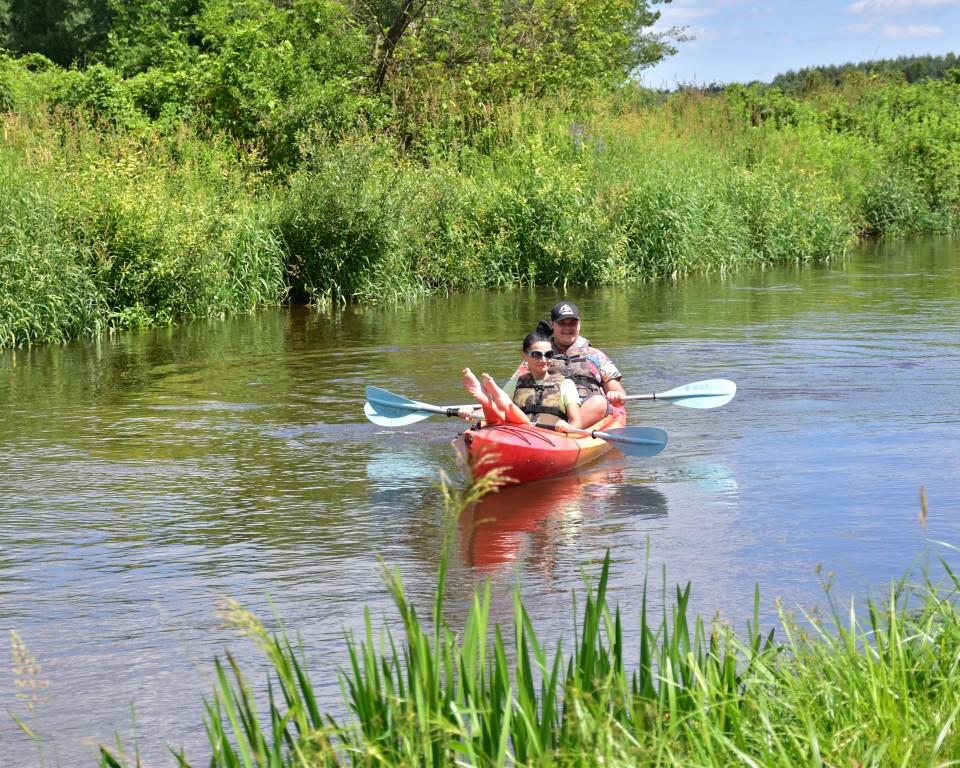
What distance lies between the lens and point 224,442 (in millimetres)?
10062

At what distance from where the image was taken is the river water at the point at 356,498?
5.67 m

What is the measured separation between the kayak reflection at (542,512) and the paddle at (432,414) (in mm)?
242

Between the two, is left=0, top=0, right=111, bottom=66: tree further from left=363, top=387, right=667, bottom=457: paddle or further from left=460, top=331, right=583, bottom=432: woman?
left=460, top=331, right=583, bottom=432: woman

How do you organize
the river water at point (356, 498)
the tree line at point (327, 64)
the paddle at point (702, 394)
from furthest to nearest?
1. the tree line at point (327, 64)
2. the paddle at point (702, 394)
3. the river water at point (356, 498)

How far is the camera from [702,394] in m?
10.5

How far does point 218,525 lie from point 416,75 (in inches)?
715

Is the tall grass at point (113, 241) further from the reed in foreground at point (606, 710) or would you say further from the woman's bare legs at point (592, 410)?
the reed in foreground at point (606, 710)

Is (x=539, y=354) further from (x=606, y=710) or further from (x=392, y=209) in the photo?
(x=392, y=209)

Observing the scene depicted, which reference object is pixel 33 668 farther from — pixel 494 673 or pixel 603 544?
pixel 603 544

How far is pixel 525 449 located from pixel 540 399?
0.93 m

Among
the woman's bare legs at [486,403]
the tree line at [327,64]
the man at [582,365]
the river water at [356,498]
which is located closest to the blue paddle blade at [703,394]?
the river water at [356,498]

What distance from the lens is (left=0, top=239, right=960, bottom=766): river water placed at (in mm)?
5672

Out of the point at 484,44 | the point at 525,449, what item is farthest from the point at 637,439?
the point at 484,44

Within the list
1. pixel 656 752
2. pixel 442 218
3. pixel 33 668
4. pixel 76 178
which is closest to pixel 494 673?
pixel 656 752
